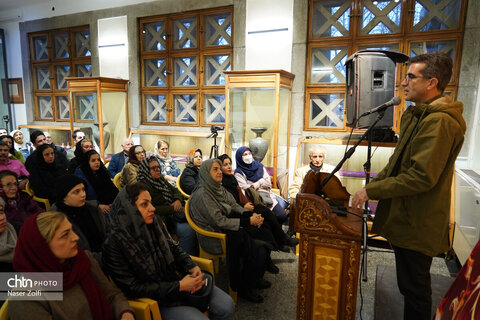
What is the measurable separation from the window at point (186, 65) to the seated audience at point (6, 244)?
12.0 ft

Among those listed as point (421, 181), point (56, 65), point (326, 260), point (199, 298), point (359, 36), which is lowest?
point (199, 298)

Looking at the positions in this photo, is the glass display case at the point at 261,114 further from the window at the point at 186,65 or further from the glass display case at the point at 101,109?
the glass display case at the point at 101,109

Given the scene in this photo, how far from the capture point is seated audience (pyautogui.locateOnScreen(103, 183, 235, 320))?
1.62 metres

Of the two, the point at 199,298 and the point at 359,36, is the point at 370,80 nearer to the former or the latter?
the point at 359,36

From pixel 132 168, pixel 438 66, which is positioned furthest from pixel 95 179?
pixel 438 66

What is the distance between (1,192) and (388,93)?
140 inches

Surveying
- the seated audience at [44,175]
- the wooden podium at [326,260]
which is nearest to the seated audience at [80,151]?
the seated audience at [44,175]

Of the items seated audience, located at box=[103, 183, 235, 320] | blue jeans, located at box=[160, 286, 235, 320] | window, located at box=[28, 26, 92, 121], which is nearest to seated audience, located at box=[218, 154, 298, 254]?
blue jeans, located at box=[160, 286, 235, 320]

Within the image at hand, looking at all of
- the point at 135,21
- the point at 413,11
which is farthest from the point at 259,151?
the point at 135,21

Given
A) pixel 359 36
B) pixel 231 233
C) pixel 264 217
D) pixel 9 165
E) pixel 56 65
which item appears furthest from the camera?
pixel 56 65

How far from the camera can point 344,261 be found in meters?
1.68

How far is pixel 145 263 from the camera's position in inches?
65.3

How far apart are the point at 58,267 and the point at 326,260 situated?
52.1 inches

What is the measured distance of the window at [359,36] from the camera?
385 centimetres
